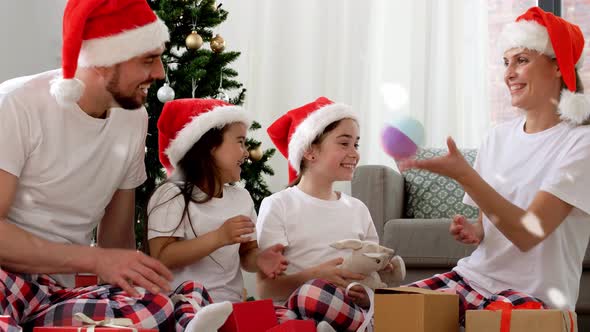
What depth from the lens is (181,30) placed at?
9.77 ft

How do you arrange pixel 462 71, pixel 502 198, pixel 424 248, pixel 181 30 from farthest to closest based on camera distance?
pixel 462 71 → pixel 181 30 → pixel 424 248 → pixel 502 198

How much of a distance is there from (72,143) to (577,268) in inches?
45.9

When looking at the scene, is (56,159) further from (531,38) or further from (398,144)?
(531,38)

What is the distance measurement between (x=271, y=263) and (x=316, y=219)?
28cm

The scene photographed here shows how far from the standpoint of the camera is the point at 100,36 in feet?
5.74

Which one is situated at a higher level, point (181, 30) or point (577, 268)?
point (181, 30)

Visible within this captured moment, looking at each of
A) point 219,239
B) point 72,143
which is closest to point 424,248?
point 219,239

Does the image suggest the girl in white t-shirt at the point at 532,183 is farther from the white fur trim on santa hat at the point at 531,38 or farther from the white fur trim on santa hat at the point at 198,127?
the white fur trim on santa hat at the point at 198,127

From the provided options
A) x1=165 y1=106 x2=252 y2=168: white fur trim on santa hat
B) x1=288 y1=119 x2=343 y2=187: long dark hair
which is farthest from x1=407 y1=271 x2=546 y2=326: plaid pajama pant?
x1=165 y1=106 x2=252 y2=168: white fur trim on santa hat

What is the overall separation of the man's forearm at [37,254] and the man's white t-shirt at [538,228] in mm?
911

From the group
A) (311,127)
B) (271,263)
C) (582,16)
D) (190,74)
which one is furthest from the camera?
(582,16)

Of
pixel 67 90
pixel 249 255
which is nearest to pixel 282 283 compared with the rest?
pixel 249 255

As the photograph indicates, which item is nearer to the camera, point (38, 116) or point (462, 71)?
point (38, 116)

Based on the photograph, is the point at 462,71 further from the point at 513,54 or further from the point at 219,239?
the point at 219,239
